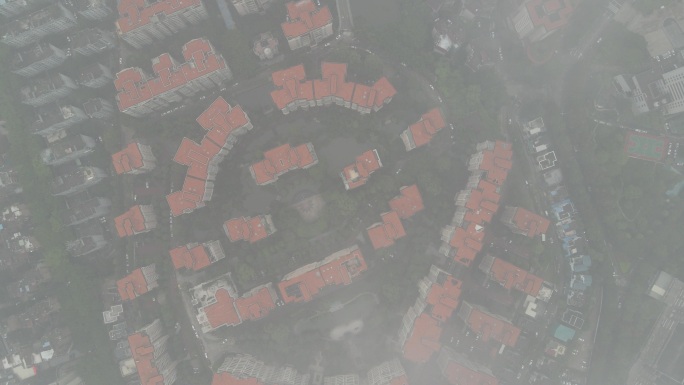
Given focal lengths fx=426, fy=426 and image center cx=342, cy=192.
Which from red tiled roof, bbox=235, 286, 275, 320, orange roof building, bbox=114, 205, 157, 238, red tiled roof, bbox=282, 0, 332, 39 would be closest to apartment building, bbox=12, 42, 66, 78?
orange roof building, bbox=114, 205, 157, 238

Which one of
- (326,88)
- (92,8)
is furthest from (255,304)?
(92,8)

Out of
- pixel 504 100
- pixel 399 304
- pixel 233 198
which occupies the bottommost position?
pixel 399 304

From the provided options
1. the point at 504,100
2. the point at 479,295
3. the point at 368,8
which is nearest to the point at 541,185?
the point at 504,100

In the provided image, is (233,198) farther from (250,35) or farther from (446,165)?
(446,165)

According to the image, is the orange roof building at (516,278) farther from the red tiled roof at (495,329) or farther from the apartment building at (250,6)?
the apartment building at (250,6)

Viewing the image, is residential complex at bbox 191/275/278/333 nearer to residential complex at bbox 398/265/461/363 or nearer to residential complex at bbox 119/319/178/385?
residential complex at bbox 119/319/178/385

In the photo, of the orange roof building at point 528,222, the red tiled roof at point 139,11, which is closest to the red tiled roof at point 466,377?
the orange roof building at point 528,222

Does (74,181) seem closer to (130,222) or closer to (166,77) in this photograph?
(130,222)
